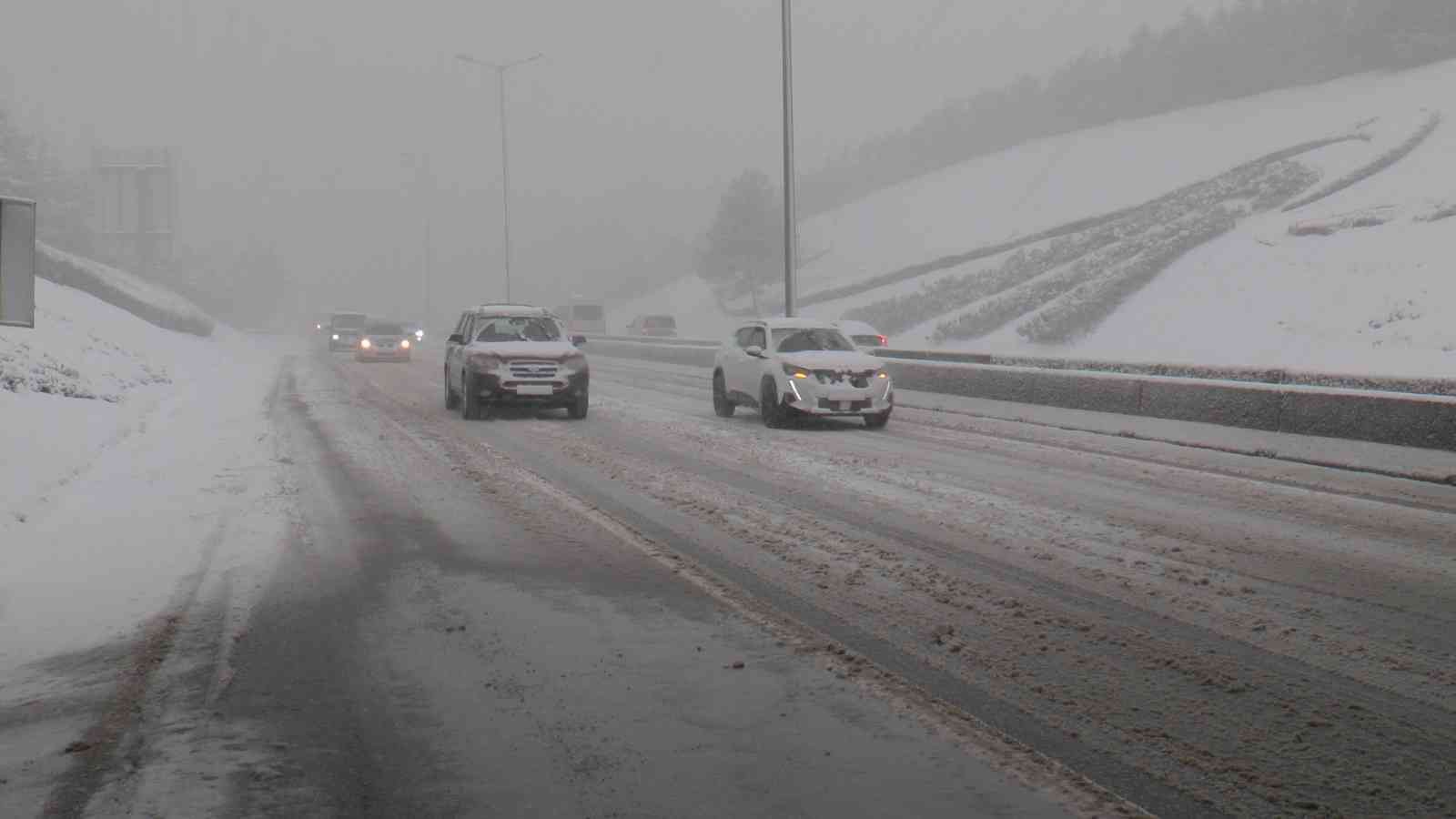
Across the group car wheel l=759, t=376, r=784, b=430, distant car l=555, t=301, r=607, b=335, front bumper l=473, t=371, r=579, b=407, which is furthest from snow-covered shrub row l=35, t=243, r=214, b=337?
car wheel l=759, t=376, r=784, b=430

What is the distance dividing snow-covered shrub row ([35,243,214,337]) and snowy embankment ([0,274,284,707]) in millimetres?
20600

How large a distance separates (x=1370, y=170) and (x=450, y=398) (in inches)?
1678

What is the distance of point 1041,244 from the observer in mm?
66000

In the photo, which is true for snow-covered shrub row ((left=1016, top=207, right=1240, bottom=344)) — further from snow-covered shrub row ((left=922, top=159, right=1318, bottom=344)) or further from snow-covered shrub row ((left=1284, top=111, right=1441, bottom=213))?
snow-covered shrub row ((left=1284, top=111, right=1441, bottom=213))

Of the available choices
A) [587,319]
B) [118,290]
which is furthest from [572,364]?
[587,319]

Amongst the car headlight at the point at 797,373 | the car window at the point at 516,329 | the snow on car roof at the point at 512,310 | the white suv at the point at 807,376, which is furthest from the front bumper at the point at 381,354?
the car headlight at the point at 797,373

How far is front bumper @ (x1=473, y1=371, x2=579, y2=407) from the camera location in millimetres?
20312

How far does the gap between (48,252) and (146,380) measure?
2174 cm

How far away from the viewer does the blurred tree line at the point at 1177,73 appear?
221ft

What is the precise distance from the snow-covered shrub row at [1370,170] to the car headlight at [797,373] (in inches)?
1543

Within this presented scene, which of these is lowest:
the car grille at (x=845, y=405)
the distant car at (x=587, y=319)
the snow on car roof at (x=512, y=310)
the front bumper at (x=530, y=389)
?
the car grille at (x=845, y=405)

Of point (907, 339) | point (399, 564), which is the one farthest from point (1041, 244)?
point (399, 564)

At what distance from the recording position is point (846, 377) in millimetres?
19297

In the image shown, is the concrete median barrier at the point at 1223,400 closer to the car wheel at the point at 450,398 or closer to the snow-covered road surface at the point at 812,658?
the snow-covered road surface at the point at 812,658
